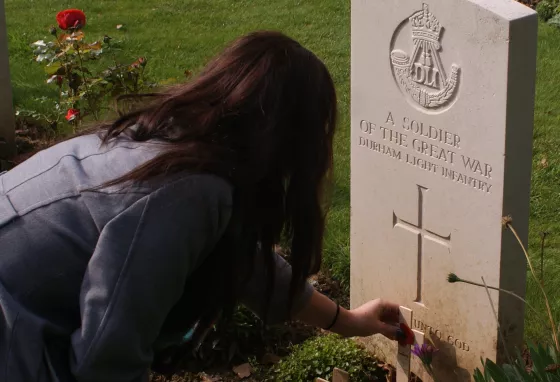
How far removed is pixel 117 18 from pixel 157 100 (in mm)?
5660

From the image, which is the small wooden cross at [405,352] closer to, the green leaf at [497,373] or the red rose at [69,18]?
the green leaf at [497,373]

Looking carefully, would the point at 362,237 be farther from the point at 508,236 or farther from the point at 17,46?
the point at 17,46

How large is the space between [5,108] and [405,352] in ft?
10.1

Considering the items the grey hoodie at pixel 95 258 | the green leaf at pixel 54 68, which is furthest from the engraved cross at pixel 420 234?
the green leaf at pixel 54 68

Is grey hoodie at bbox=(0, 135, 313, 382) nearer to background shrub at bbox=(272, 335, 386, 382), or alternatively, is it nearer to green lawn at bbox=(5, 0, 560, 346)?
background shrub at bbox=(272, 335, 386, 382)

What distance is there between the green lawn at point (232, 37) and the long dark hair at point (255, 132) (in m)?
2.10

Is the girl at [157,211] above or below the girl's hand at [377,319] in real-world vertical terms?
above

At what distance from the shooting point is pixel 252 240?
2.25 metres

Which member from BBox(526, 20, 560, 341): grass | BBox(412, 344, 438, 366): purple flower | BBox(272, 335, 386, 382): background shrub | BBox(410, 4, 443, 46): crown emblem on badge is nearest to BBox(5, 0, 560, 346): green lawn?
BBox(526, 20, 560, 341): grass

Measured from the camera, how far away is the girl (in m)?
2.07

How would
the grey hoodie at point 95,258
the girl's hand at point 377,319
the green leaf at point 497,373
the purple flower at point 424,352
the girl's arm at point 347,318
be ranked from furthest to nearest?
the purple flower at point 424,352 → the girl's hand at point 377,319 → the girl's arm at point 347,318 → the green leaf at point 497,373 → the grey hoodie at point 95,258

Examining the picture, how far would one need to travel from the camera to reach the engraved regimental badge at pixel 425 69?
307 centimetres

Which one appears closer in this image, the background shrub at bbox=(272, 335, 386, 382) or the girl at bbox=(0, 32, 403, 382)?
the girl at bbox=(0, 32, 403, 382)

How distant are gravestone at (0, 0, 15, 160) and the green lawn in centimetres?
52
